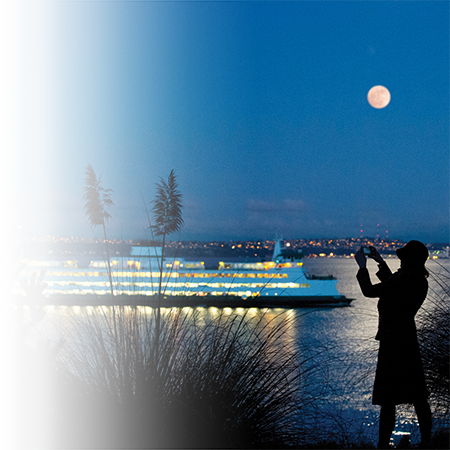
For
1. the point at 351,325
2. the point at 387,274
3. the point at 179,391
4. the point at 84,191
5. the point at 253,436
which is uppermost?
the point at 84,191

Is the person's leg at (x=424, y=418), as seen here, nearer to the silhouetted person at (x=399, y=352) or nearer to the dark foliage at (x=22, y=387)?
the silhouetted person at (x=399, y=352)

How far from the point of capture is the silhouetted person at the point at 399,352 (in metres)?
2.79

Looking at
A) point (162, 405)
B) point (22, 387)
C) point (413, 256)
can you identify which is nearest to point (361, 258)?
point (413, 256)

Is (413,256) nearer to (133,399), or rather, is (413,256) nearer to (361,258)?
(361,258)

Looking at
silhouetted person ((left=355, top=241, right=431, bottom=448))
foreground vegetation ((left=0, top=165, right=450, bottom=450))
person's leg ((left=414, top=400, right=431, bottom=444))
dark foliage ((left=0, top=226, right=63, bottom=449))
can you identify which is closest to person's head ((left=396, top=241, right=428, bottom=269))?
silhouetted person ((left=355, top=241, right=431, bottom=448))

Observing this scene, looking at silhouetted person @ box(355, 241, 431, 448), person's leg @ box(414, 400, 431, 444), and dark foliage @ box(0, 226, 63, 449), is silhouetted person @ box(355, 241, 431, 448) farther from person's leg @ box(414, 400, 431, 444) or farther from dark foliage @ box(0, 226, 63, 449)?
dark foliage @ box(0, 226, 63, 449)

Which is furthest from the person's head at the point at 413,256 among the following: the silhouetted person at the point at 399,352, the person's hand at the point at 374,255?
the person's hand at the point at 374,255

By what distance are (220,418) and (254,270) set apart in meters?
29.8

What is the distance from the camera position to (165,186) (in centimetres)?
401

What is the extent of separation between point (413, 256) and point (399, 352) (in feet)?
2.11

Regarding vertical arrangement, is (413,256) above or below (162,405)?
above

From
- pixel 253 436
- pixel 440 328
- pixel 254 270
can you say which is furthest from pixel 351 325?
pixel 253 436

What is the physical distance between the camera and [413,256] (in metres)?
2.94

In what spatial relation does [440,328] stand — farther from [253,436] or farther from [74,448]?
[74,448]
